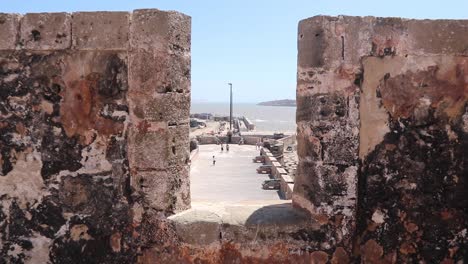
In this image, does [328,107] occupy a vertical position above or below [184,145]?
above

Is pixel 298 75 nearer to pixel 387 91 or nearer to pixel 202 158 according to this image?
pixel 387 91

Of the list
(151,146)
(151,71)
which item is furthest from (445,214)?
(151,71)

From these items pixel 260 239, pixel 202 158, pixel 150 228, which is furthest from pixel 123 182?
pixel 202 158

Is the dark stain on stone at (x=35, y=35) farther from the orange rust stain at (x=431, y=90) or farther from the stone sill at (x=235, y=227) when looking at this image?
the orange rust stain at (x=431, y=90)

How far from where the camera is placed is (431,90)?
3225 millimetres

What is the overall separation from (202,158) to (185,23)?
21.4 m

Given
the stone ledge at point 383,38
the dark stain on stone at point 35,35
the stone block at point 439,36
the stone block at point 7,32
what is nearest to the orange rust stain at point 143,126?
the dark stain on stone at point 35,35

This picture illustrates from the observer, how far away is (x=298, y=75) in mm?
3326

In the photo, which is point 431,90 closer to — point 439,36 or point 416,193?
point 439,36

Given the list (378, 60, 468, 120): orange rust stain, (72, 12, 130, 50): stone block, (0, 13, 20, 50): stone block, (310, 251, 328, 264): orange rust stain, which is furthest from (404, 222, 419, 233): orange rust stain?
(0, 13, 20, 50): stone block

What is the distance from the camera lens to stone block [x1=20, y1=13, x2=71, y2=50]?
3.20m

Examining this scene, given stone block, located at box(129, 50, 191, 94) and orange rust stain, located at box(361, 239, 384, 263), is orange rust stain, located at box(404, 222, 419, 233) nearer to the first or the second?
orange rust stain, located at box(361, 239, 384, 263)

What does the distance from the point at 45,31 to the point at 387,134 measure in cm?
236

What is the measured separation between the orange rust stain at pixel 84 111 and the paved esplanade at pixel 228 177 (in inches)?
224
